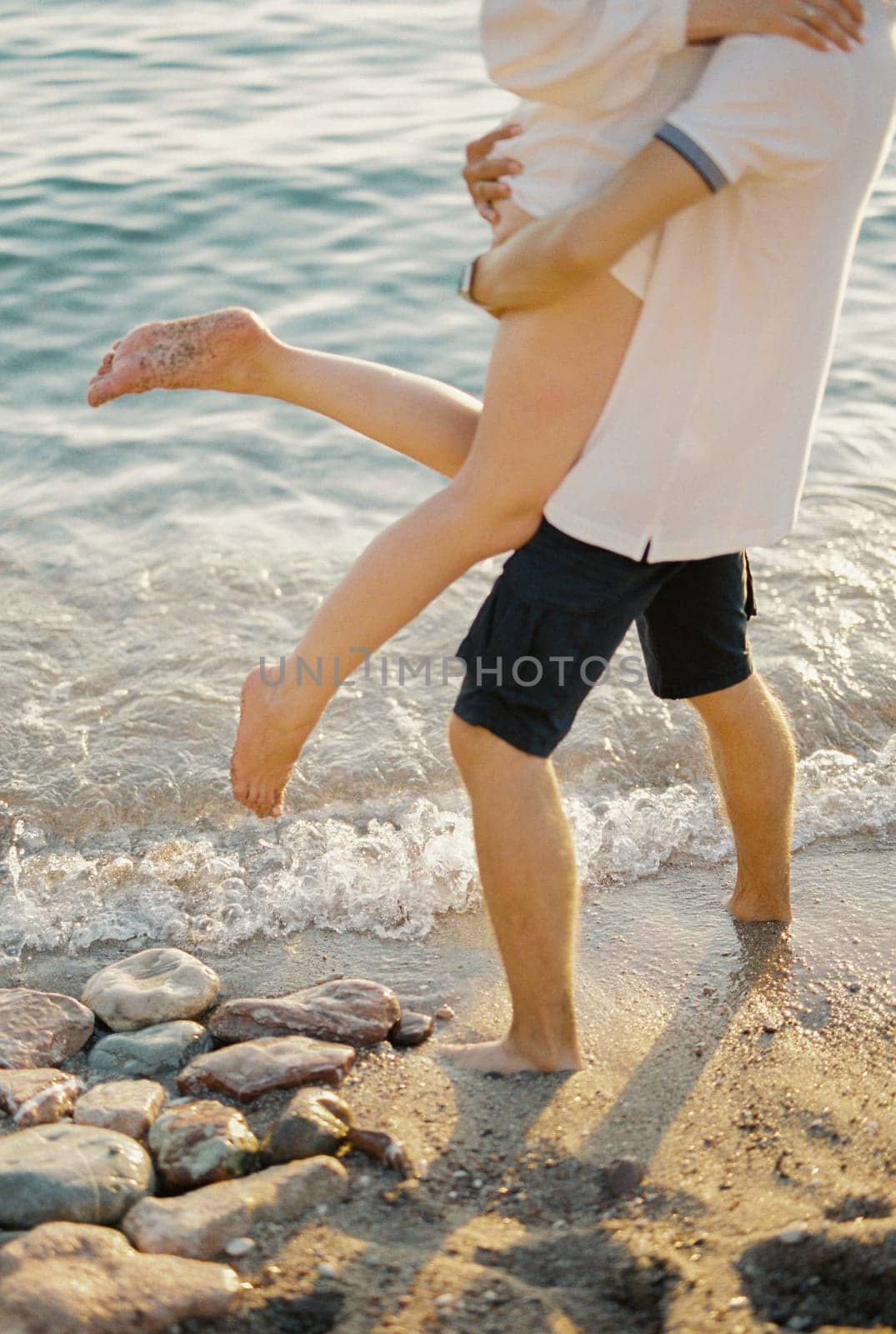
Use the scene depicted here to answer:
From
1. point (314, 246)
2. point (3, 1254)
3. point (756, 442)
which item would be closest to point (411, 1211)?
point (3, 1254)

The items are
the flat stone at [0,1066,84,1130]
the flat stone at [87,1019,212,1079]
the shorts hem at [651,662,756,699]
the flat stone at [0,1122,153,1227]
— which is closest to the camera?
the flat stone at [0,1122,153,1227]

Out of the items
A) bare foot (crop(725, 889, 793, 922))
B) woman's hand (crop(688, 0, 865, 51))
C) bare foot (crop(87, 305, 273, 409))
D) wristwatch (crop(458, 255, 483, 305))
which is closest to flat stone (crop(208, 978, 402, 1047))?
bare foot (crop(725, 889, 793, 922))

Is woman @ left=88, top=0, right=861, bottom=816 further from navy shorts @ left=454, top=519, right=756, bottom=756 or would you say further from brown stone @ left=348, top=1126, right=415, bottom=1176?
brown stone @ left=348, top=1126, right=415, bottom=1176

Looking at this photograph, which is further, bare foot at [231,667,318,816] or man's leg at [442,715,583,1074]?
bare foot at [231,667,318,816]

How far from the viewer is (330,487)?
5336 mm

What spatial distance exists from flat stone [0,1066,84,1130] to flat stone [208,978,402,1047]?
28 cm

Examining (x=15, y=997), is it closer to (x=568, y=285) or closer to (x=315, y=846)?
(x=315, y=846)

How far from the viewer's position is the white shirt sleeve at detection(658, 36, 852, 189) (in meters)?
1.84

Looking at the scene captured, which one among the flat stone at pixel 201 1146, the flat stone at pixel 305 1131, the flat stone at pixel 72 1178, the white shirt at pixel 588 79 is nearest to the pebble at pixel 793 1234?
the flat stone at pixel 305 1131

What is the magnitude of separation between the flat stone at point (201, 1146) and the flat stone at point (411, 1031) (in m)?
0.38

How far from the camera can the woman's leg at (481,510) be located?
6.75 feet

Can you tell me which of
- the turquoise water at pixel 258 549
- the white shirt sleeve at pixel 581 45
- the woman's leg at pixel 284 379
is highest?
the white shirt sleeve at pixel 581 45

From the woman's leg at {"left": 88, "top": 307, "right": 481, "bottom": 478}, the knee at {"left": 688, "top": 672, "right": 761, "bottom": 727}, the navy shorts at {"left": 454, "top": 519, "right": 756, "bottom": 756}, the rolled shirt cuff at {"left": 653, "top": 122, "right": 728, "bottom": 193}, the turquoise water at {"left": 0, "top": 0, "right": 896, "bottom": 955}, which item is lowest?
the turquoise water at {"left": 0, "top": 0, "right": 896, "bottom": 955}

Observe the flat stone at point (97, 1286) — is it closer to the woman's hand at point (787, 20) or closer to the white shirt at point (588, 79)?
the white shirt at point (588, 79)
